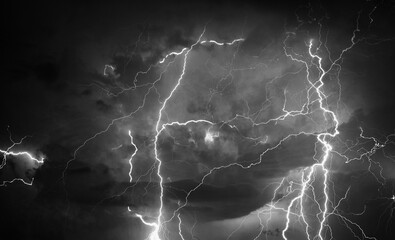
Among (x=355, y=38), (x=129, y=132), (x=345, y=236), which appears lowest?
(x=345, y=236)

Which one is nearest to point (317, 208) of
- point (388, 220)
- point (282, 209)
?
point (282, 209)

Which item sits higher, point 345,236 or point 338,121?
point 338,121

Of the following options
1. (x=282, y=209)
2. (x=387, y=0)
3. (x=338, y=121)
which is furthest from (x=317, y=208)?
(x=387, y=0)

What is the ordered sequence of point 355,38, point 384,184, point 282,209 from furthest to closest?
point 384,184
point 355,38
point 282,209

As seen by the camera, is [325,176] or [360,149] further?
[360,149]

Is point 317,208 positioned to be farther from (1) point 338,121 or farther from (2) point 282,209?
(1) point 338,121

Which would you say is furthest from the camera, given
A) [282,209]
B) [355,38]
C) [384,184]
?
[384,184]

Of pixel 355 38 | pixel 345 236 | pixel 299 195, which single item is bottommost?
pixel 345 236

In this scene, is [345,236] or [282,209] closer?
[282,209]

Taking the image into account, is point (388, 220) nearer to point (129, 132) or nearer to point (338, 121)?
point (338, 121)

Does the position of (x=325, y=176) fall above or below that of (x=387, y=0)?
below
